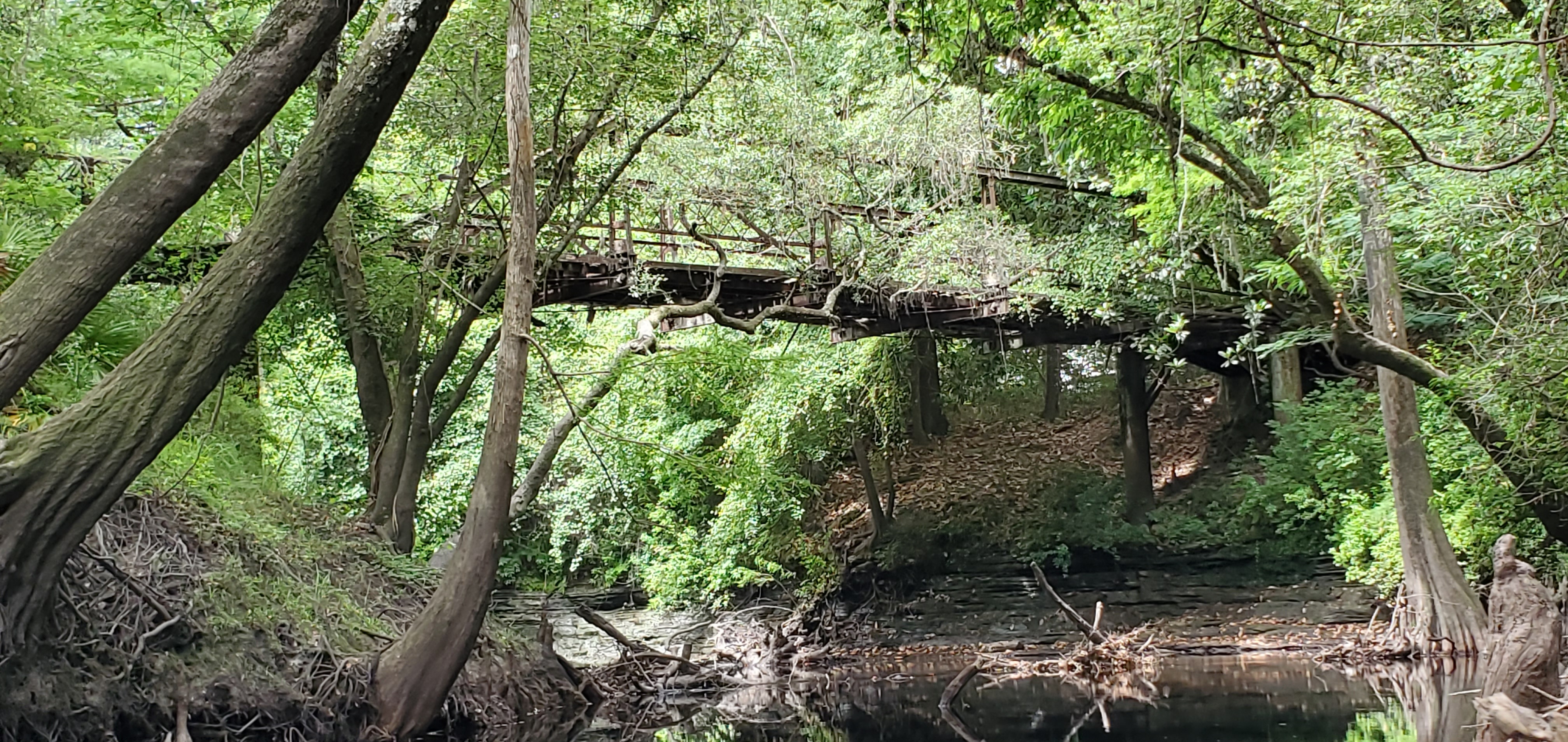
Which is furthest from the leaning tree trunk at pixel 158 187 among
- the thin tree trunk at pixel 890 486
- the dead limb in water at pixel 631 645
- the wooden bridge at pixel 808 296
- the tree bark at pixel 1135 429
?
the tree bark at pixel 1135 429

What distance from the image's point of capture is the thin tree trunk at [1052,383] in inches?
816

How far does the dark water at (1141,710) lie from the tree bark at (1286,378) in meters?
5.02

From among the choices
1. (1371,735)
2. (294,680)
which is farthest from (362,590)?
(1371,735)

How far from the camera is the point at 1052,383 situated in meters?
21.0

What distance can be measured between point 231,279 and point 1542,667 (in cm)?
676

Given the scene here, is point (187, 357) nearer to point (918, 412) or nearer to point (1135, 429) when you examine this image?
point (1135, 429)

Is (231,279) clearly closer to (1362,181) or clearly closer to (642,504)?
(1362,181)

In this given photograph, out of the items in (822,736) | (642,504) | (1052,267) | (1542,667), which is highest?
(1052,267)

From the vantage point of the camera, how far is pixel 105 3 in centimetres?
902

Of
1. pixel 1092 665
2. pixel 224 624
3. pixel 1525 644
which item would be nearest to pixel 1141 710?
pixel 1525 644

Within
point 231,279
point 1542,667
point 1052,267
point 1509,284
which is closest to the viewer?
point 231,279

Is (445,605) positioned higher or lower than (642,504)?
lower

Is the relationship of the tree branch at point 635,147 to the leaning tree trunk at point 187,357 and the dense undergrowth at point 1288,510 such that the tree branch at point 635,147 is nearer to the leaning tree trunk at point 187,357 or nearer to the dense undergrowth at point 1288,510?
the leaning tree trunk at point 187,357

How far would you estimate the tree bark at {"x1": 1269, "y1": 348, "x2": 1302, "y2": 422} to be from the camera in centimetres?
1605
